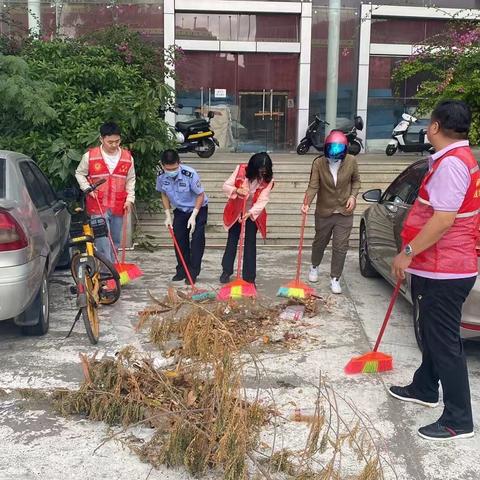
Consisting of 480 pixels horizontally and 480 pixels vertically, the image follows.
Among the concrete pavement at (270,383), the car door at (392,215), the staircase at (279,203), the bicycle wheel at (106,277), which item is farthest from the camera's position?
the staircase at (279,203)

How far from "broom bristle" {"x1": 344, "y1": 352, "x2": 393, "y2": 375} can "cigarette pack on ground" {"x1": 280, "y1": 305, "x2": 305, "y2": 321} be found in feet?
3.80

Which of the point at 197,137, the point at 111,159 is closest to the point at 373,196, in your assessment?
the point at 111,159

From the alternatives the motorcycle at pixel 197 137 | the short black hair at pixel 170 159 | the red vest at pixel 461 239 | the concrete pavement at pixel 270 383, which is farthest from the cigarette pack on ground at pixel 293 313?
the motorcycle at pixel 197 137

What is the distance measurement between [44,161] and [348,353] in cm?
499

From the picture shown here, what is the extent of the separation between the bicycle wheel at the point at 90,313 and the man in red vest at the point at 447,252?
237 centimetres

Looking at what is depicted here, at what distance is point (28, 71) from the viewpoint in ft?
26.7

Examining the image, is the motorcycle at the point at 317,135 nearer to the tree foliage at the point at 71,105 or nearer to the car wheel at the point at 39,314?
the tree foliage at the point at 71,105

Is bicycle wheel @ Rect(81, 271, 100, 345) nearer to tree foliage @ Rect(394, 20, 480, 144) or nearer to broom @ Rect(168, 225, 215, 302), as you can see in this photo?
broom @ Rect(168, 225, 215, 302)

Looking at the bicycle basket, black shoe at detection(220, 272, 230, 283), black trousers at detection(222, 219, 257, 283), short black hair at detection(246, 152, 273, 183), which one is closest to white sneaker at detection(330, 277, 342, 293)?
black trousers at detection(222, 219, 257, 283)

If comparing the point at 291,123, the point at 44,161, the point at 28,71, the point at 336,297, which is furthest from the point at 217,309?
the point at 291,123

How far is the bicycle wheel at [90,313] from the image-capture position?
4.64 m

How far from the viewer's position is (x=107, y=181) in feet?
19.7

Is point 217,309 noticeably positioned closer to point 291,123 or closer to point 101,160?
point 101,160

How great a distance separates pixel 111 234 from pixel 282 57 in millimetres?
11839
